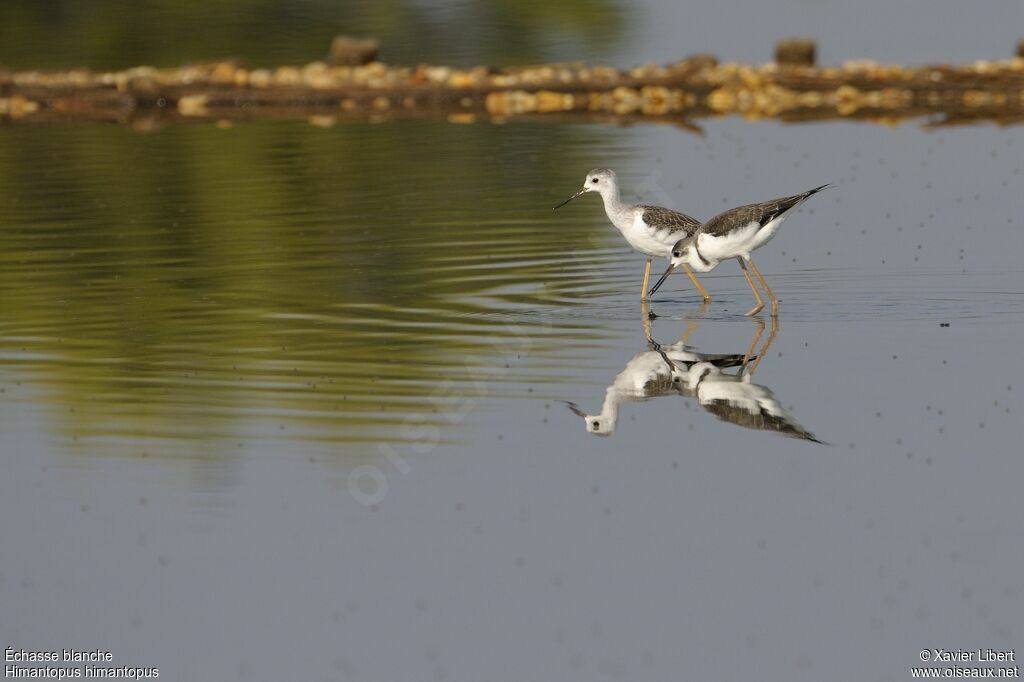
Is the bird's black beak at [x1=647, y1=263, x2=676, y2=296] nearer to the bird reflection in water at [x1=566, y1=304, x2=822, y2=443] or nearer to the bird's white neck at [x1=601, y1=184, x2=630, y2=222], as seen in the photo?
the bird's white neck at [x1=601, y1=184, x2=630, y2=222]

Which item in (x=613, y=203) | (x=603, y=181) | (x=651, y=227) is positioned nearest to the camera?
(x=651, y=227)

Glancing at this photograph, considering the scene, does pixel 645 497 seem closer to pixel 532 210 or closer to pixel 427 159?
pixel 532 210

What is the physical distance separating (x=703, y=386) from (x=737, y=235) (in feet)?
12.3

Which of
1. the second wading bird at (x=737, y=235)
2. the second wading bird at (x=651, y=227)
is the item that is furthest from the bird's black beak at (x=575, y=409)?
the second wading bird at (x=651, y=227)

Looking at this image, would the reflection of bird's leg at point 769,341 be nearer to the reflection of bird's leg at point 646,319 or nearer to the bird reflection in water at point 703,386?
the bird reflection in water at point 703,386

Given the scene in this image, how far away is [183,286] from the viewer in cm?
2142

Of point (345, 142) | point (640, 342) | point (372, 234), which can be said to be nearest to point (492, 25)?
point (345, 142)

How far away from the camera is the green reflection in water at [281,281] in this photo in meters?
15.0

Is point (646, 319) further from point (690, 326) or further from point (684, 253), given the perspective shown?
point (684, 253)

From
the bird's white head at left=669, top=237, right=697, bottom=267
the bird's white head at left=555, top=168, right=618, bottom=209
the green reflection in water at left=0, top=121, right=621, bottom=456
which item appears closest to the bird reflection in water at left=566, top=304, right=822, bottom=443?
the green reflection in water at left=0, top=121, right=621, bottom=456

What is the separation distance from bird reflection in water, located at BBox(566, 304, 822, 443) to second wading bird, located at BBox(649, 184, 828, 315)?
1370 mm

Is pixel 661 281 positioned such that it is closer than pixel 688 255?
No

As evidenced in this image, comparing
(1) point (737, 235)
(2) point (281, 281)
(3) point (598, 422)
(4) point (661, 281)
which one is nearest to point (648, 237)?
(4) point (661, 281)

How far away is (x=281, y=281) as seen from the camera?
70.4 feet
